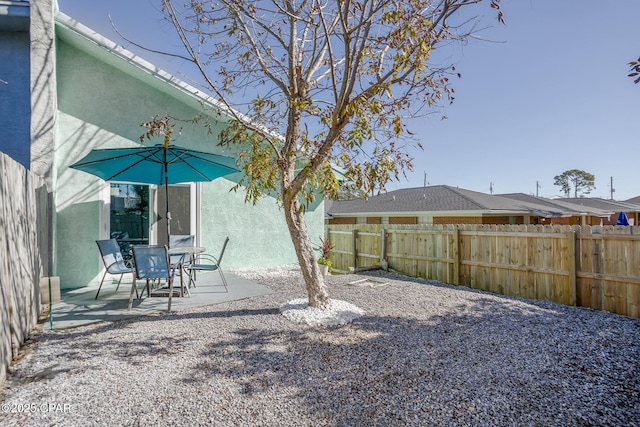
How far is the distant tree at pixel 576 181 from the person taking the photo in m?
54.0

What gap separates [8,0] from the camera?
618 centimetres

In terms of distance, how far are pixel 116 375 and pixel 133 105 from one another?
667 cm

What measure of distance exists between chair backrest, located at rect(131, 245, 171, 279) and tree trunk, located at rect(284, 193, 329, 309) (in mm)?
2080

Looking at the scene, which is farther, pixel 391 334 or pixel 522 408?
pixel 391 334

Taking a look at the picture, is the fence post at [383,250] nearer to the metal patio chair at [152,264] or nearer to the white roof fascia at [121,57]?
the white roof fascia at [121,57]

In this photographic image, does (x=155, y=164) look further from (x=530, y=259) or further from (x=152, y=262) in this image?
(x=530, y=259)

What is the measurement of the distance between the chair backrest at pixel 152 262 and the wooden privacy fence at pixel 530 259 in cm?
721

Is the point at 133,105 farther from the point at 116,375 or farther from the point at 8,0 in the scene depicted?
the point at 116,375

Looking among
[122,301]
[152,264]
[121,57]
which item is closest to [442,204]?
[121,57]

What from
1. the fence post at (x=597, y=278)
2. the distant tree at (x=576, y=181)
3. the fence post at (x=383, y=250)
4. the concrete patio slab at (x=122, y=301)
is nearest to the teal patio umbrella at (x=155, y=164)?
the concrete patio slab at (x=122, y=301)

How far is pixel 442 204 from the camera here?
19.7 meters

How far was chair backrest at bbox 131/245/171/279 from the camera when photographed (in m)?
5.18

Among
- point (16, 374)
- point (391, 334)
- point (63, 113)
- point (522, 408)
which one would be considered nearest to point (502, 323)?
point (391, 334)

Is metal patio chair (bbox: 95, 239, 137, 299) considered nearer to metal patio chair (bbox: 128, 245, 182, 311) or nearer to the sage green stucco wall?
metal patio chair (bbox: 128, 245, 182, 311)
